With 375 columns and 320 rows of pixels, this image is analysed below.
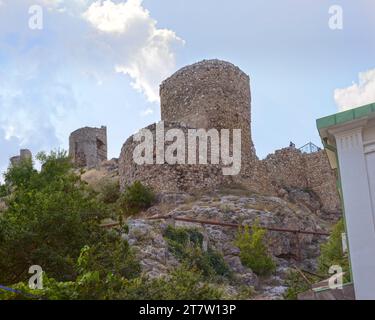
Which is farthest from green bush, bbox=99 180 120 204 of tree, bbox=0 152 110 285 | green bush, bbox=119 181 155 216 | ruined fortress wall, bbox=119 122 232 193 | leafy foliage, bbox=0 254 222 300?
leafy foliage, bbox=0 254 222 300

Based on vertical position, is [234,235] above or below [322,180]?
below

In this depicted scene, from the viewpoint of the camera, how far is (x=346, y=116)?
36.9 feet

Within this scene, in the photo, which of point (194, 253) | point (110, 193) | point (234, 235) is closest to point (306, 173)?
point (110, 193)

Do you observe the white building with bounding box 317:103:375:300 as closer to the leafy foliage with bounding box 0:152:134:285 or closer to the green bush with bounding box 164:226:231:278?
the leafy foliage with bounding box 0:152:134:285

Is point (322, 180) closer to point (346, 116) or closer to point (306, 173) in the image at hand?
point (306, 173)

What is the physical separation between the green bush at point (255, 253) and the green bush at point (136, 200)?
5433mm

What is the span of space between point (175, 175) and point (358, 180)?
16.0 m

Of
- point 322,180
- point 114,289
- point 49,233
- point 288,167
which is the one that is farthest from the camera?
point 288,167

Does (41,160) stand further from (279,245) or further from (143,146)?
(279,245)

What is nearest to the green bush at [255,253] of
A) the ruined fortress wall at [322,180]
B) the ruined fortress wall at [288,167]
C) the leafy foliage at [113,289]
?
the leafy foliage at [113,289]

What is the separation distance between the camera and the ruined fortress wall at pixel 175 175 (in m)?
26.6

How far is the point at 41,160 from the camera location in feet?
85.4
